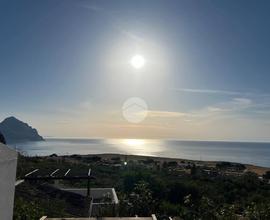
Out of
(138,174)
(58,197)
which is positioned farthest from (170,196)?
(58,197)

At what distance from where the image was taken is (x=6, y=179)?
5066mm

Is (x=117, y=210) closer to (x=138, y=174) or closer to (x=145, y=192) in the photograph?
(x=145, y=192)

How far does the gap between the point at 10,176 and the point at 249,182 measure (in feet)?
55.2

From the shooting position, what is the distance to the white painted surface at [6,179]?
16.0 feet

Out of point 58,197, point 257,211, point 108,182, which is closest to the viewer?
point 257,211

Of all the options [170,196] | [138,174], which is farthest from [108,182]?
[170,196]

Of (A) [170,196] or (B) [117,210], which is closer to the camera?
(B) [117,210]

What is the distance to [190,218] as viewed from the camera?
30.8 feet

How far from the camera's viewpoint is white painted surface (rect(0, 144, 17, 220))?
487 centimetres

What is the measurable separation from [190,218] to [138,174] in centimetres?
756

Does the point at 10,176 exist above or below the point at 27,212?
above

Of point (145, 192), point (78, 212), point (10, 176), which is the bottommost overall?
point (78, 212)

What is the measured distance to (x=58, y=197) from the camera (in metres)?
12.1

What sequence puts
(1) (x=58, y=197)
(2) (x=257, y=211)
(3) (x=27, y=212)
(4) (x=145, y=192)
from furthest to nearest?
(1) (x=58, y=197) < (4) (x=145, y=192) < (2) (x=257, y=211) < (3) (x=27, y=212)
